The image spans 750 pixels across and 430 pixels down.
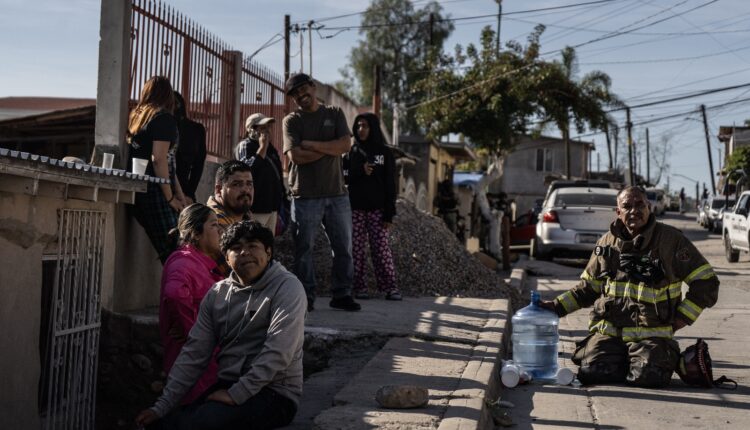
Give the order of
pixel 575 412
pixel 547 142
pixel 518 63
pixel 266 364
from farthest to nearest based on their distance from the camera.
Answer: pixel 547 142, pixel 518 63, pixel 575 412, pixel 266 364

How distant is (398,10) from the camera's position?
5412 centimetres

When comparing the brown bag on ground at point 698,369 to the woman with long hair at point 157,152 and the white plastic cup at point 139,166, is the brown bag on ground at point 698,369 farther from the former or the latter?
the white plastic cup at point 139,166

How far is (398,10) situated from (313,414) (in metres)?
50.0

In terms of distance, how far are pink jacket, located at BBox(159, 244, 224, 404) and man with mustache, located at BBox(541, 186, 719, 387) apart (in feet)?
8.93

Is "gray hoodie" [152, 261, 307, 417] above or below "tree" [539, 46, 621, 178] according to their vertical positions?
below

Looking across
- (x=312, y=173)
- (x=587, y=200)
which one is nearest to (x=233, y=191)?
(x=312, y=173)

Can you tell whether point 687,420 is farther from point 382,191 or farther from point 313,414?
point 382,191

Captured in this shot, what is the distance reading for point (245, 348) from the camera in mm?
5188

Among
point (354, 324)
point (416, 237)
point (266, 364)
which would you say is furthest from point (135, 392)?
point (416, 237)

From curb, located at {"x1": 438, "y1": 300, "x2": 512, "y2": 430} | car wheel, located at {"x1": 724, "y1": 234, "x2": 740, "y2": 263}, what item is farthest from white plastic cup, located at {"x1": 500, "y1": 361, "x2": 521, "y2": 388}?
car wheel, located at {"x1": 724, "y1": 234, "x2": 740, "y2": 263}

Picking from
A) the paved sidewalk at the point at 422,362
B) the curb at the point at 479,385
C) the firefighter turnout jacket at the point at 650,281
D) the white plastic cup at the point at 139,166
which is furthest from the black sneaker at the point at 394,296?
the white plastic cup at the point at 139,166

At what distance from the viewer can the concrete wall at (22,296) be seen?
6285mm

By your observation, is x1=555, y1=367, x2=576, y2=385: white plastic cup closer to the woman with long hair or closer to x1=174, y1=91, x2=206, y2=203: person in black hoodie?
the woman with long hair

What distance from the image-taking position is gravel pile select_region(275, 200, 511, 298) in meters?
12.1
